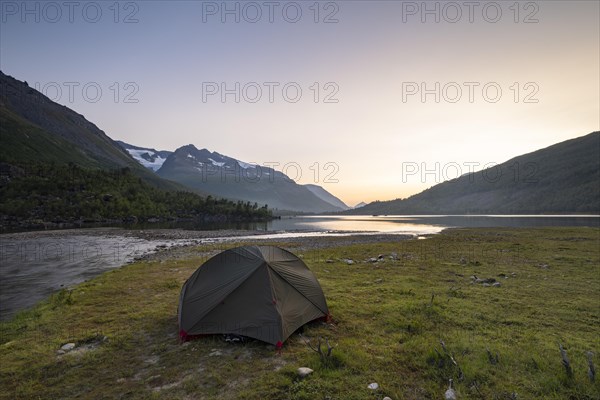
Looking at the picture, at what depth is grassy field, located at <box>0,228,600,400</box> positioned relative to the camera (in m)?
7.24

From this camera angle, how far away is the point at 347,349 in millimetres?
9062

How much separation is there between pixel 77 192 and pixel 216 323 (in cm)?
13480

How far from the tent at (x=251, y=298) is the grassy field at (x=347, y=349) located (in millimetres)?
488

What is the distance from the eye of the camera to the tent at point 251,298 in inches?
Result: 389

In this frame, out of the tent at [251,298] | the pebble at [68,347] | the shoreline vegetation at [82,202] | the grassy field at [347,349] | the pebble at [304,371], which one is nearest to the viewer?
the grassy field at [347,349]

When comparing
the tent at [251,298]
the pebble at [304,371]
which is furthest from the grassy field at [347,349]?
the tent at [251,298]

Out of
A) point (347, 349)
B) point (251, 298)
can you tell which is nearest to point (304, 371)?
point (347, 349)

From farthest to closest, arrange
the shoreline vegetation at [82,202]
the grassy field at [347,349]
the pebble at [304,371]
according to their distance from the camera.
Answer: the shoreline vegetation at [82,202] < the pebble at [304,371] < the grassy field at [347,349]

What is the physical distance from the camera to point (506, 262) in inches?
958

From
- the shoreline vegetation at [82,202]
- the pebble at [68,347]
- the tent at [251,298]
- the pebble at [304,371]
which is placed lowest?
the pebble at [68,347]

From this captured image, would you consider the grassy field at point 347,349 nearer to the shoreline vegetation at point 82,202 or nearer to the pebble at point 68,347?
the pebble at point 68,347

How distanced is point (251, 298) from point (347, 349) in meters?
3.45

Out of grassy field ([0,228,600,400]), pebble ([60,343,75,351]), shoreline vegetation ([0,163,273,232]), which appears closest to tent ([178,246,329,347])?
grassy field ([0,228,600,400])

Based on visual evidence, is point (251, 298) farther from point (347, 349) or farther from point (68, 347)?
point (68, 347)
